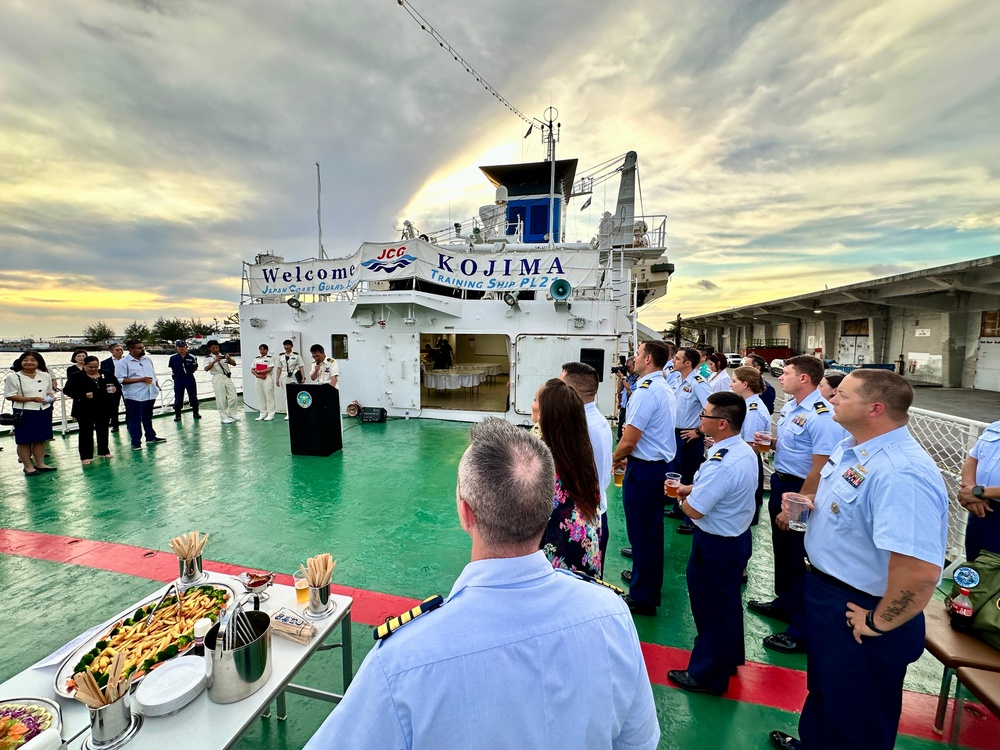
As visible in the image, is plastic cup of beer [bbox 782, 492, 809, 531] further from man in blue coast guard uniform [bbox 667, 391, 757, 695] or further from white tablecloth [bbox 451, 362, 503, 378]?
white tablecloth [bbox 451, 362, 503, 378]

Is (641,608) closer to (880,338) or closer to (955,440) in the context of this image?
(955,440)

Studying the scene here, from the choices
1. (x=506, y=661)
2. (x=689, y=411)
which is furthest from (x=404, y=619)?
(x=689, y=411)

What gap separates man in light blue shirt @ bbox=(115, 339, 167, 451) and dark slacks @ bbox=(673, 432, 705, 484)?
28.3 ft

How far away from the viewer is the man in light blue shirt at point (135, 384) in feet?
23.1

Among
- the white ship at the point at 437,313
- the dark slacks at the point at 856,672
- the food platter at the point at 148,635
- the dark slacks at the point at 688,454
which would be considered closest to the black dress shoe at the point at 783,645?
the dark slacks at the point at 856,672

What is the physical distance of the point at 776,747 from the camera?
6.77 feet

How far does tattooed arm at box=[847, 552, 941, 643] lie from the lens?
1.48 m

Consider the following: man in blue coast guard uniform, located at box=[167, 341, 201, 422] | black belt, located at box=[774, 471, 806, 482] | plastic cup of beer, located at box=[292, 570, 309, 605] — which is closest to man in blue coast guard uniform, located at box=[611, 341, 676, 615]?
black belt, located at box=[774, 471, 806, 482]

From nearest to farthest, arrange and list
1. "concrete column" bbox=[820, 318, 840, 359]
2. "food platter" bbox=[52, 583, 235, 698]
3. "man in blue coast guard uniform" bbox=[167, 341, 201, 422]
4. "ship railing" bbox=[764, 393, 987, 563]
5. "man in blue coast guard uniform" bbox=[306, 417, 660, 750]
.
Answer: "man in blue coast guard uniform" bbox=[306, 417, 660, 750] → "food platter" bbox=[52, 583, 235, 698] → "ship railing" bbox=[764, 393, 987, 563] → "man in blue coast guard uniform" bbox=[167, 341, 201, 422] → "concrete column" bbox=[820, 318, 840, 359]

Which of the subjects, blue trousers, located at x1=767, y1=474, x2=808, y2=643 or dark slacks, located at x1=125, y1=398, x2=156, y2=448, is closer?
blue trousers, located at x1=767, y1=474, x2=808, y2=643

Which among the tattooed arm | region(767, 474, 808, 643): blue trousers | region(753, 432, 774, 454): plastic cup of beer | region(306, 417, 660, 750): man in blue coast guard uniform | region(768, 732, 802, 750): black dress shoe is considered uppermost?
region(306, 417, 660, 750): man in blue coast guard uniform

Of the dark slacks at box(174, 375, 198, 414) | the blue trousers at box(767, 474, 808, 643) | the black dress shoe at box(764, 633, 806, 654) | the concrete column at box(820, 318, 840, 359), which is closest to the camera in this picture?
the black dress shoe at box(764, 633, 806, 654)

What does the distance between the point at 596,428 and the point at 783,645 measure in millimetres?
2019

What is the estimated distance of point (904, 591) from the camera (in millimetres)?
1502
